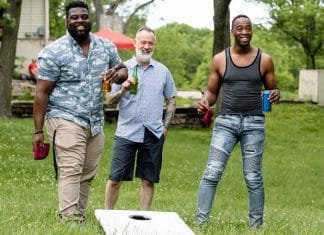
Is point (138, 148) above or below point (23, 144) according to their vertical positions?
above

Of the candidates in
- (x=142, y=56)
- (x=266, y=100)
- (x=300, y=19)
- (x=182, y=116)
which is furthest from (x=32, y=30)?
(x=266, y=100)

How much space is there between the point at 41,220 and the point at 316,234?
7.25 feet

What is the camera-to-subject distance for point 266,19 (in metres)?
35.4

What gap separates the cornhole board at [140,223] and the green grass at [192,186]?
0.13 metres

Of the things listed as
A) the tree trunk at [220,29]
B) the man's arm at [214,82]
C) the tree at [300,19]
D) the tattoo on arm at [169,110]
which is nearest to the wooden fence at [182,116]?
the tree trunk at [220,29]

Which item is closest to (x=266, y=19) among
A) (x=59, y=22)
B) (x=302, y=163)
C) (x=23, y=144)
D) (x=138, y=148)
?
(x=59, y=22)

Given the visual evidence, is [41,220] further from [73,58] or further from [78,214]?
[73,58]

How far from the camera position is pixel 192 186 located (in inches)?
512

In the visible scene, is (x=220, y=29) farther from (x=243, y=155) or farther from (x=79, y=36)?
(x=79, y=36)

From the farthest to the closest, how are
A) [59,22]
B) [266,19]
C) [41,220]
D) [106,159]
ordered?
[59,22]
[266,19]
[106,159]
[41,220]

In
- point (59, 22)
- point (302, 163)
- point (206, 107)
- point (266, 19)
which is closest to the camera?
point (206, 107)

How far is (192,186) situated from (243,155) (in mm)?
6295

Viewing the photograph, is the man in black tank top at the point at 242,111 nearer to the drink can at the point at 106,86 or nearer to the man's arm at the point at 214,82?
the man's arm at the point at 214,82

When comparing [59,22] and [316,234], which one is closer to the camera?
[316,234]
